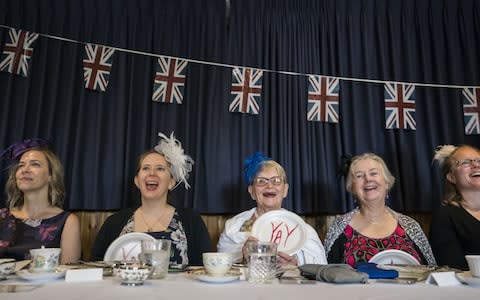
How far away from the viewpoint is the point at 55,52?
3.17 m

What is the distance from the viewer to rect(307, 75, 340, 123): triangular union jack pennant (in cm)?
325

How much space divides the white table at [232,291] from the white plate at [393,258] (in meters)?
0.46

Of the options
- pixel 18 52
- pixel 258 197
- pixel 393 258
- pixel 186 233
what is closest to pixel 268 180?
pixel 258 197

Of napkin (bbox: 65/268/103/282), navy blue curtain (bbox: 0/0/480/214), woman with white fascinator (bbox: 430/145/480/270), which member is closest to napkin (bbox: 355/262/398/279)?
napkin (bbox: 65/268/103/282)

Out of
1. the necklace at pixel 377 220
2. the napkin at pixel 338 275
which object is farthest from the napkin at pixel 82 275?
the necklace at pixel 377 220

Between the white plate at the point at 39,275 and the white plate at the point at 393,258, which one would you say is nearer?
the white plate at the point at 39,275

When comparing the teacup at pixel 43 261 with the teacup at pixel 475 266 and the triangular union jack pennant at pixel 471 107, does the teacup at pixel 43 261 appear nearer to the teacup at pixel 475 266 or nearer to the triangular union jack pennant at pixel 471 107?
the teacup at pixel 475 266

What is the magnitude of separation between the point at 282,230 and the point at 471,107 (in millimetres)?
2316

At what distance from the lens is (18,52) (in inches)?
120

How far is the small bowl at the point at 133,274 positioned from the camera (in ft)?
3.98

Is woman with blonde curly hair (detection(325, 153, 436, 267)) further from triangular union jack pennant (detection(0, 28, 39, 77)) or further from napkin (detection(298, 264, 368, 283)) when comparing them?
triangular union jack pennant (detection(0, 28, 39, 77))

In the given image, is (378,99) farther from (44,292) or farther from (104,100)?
(44,292)

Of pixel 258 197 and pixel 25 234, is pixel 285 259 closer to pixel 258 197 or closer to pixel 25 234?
pixel 258 197

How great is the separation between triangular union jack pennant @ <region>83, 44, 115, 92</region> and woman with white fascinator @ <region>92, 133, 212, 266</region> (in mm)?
884
